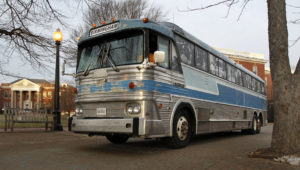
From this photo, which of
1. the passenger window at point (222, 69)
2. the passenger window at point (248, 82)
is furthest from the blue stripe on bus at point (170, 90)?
the passenger window at point (248, 82)

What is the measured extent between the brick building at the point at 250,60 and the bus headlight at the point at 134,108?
1804 inches

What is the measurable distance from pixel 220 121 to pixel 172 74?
3866 mm

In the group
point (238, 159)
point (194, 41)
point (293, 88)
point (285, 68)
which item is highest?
point (194, 41)

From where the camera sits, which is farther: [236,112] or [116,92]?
[236,112]

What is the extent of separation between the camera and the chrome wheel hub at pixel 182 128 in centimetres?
728

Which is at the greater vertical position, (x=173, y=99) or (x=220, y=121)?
(x=173, y=99)

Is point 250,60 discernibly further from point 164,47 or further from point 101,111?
point 101,111

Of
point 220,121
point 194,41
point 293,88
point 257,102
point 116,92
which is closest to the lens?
point 293,88

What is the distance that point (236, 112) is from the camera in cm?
1166

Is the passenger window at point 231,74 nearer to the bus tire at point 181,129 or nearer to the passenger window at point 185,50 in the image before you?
the passenger window at point 185,50

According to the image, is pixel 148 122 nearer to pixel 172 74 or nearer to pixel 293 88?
pixel 172 74

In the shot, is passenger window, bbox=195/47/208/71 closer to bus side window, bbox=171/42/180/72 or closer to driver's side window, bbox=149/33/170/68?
bus side window, bbox=171/42/180/72

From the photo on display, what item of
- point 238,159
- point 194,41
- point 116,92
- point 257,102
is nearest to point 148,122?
point 116,92

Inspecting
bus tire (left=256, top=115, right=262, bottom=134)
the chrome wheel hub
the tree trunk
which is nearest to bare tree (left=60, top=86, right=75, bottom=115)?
bus tire (left=256, top=115, right=262, bottom=134)
